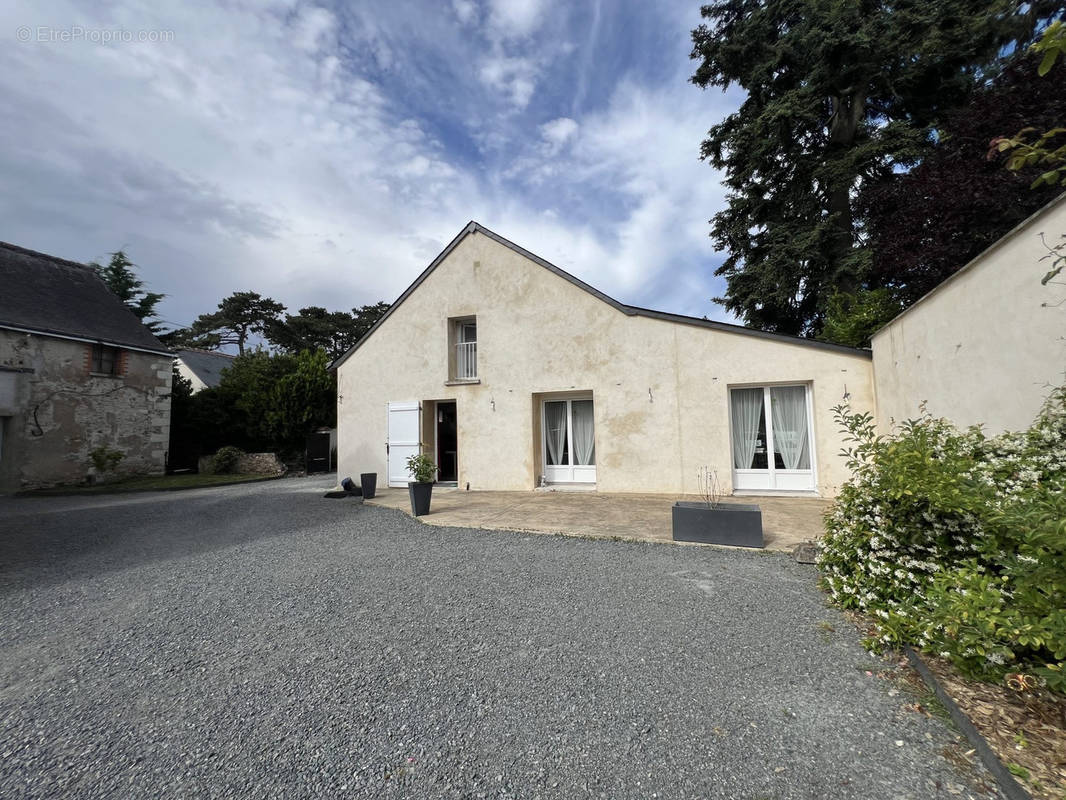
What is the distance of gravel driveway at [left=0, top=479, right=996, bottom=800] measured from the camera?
1.64 metres

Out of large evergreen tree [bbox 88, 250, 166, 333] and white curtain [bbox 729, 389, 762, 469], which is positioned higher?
large evergreen tree [bbox 88, 250, 166, 333]

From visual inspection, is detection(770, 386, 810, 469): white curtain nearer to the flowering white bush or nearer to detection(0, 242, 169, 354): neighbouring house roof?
the flowering white bush

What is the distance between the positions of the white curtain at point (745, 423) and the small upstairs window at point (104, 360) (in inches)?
689

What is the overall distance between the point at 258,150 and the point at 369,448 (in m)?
6.50

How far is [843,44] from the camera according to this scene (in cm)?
1112

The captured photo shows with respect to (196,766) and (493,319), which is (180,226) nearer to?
(493,319)

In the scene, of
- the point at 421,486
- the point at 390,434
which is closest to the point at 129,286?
the point at 390,434

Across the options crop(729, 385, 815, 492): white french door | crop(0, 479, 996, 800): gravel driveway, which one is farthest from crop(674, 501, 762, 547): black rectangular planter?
crop(729, 385, 815, 492): white french door

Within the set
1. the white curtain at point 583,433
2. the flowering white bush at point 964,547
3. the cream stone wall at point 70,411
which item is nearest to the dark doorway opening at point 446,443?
the white curtain at point 583,433

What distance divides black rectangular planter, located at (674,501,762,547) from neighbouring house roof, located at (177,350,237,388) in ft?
75.8

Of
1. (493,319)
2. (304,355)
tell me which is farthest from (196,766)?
(304,355)

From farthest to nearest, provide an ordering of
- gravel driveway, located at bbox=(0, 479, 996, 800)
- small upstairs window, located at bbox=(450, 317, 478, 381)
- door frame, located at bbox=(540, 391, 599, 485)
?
small upstairs window, located at bbox=(450, 317, 478, 381) → door frame, located at bbox=(540, 391, 599, 485) → gravel driveway, located at bbox=(0, 479, 996, 800)

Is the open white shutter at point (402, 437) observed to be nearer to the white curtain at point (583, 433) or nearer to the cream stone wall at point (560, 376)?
the cream stone wall at point (560, 376)

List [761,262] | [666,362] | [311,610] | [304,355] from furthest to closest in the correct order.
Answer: [304,355] → [761,262] → [666,362] → [311,610]
